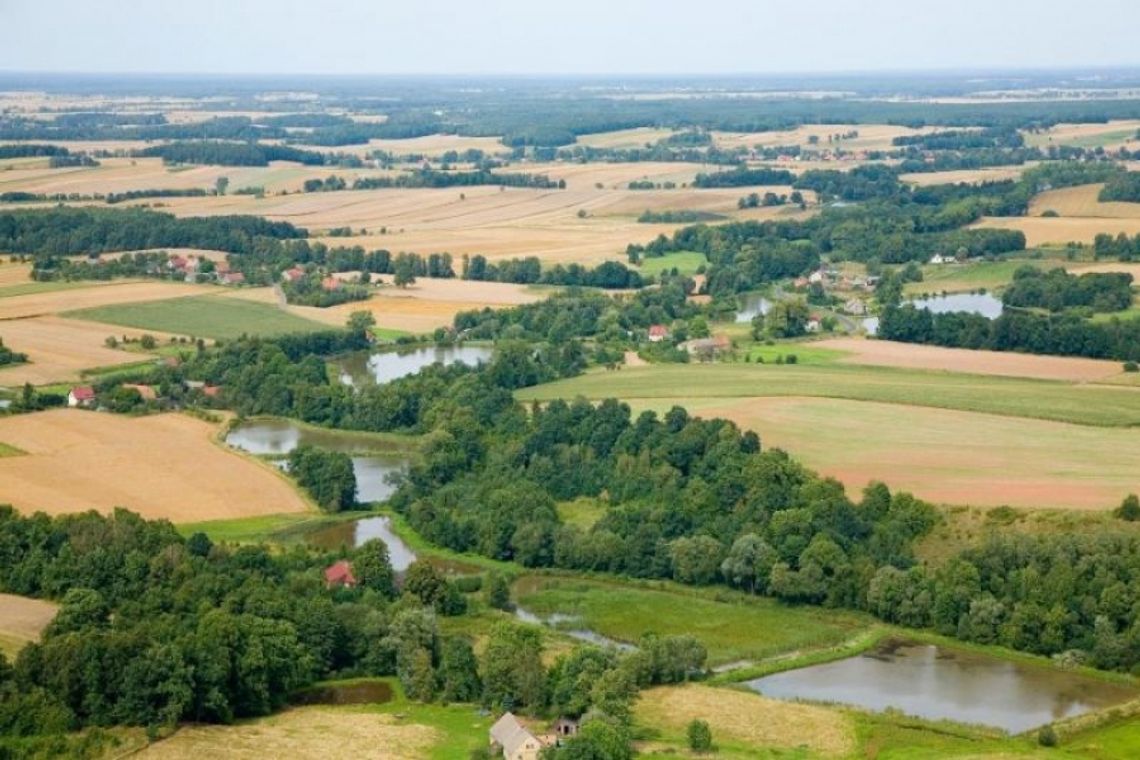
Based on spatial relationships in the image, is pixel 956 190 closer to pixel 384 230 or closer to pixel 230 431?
pixel 384 230

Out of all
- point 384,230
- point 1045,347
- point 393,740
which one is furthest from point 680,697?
point 384,230

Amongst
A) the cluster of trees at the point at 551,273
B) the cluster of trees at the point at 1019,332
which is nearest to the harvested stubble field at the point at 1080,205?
the cluster of trees at the point at 551,273

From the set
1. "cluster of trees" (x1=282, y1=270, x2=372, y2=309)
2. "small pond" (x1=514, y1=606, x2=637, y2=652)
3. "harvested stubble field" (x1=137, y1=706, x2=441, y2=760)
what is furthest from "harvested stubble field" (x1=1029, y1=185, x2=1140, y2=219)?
"harvested stubble field" (x1=137, y1=706, x2=441, y2=760)

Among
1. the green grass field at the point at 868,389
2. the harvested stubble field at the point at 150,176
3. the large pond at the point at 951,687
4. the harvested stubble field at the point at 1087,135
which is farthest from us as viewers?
the harvested stubble field at the point at 1087,135

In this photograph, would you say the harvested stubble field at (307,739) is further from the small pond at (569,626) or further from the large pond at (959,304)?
the large pond at (959,304)

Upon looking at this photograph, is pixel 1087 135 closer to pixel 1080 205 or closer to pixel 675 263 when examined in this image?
pixel 1080 205
